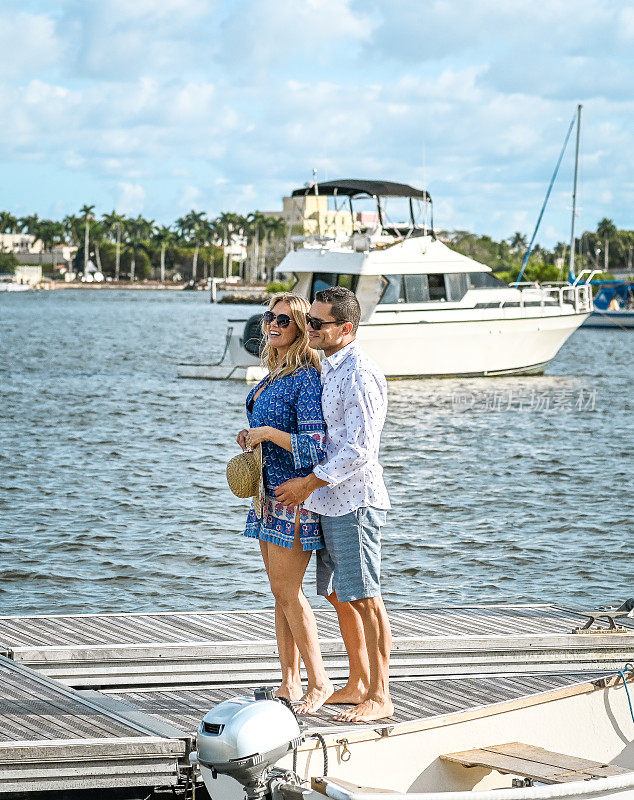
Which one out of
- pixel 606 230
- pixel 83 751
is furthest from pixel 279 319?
pixel 606 230

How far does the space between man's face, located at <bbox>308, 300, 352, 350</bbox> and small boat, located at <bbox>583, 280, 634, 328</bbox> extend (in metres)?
70.6

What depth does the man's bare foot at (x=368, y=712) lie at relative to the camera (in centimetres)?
561

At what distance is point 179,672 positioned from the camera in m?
6.59

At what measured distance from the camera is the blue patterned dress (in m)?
5.45

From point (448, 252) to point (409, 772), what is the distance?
2651 cm

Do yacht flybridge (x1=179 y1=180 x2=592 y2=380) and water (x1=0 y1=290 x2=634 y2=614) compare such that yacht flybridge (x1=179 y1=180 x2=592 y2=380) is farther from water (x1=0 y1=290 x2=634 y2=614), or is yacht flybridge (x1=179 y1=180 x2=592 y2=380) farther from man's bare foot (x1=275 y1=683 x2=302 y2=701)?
man's bare foot (x1=275 y1=683 x2=302 y2=701)

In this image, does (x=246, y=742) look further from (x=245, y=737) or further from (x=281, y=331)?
(x=281, y=331)

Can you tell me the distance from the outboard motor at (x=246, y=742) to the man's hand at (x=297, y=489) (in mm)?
952

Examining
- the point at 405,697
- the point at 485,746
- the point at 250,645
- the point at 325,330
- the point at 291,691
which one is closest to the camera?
the point at 325,330

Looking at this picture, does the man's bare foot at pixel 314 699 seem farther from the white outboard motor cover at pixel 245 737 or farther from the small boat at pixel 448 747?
the white outboard motor cover at pixel 245 737

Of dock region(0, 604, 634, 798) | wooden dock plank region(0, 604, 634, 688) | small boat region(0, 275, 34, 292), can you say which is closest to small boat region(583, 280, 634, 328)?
dock region(0, 604, 634, 798)

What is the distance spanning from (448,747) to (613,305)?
77.0 m

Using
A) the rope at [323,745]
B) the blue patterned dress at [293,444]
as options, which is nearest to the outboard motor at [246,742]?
the rope at [323,745]

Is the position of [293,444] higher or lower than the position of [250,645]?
higher
